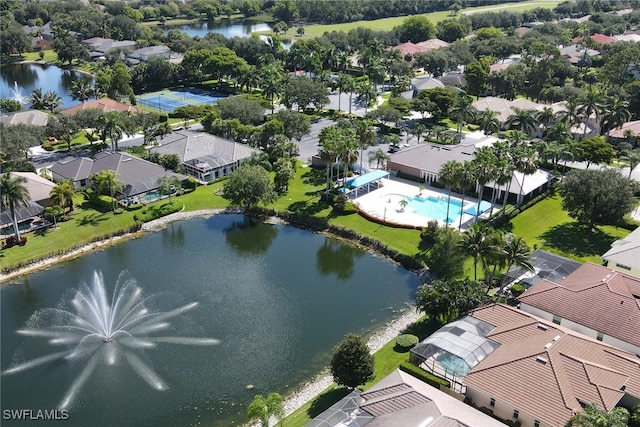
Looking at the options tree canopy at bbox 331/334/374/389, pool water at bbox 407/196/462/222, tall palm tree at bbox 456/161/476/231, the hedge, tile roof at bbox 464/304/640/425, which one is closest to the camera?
tile roof at bbox 464/304/640/425

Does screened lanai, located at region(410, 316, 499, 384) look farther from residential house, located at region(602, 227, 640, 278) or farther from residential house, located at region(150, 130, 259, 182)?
residential house, located at region(150, 130, 259, 182)

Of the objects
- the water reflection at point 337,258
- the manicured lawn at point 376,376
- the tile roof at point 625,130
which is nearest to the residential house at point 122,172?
the water reflection at point 337,258

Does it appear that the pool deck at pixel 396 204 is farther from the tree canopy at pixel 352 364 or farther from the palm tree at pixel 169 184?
the tree canopy at pixel 352 364

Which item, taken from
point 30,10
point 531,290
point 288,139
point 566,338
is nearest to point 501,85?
point 288,139

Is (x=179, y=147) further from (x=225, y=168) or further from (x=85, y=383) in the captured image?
(x=85, y=383)

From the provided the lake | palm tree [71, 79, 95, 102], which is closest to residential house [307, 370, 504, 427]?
palm tree [71, 79, 95, 102]

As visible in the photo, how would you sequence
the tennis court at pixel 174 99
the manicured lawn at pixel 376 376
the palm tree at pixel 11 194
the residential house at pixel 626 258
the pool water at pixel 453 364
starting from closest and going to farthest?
the manicured lawn at pixel 376 376, the pool water at pixel 453 364, the residential house at pixel 626 258, the palm tree at pixel 11 194, the tennis court at pixel 174 99
